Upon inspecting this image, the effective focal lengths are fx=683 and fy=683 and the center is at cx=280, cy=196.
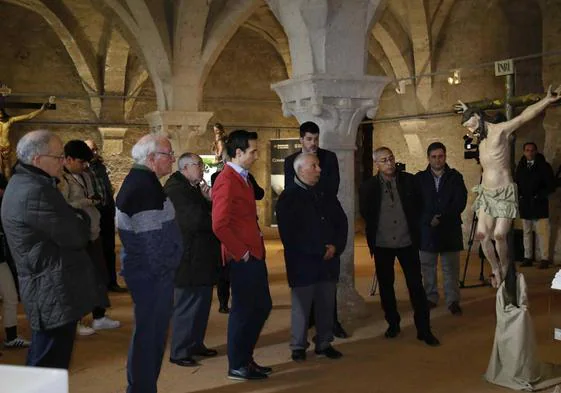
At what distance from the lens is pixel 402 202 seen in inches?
197

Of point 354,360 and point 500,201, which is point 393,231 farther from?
point 354,360

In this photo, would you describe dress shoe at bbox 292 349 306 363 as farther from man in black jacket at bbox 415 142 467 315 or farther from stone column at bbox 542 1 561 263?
stone column at bbox 542 1 561 263

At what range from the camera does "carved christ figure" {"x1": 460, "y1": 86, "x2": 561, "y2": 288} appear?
473 centimetres

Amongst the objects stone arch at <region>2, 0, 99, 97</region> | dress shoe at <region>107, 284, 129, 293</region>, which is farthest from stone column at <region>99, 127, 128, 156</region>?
dress shoe at <region>107, 284, 129, 293</region>

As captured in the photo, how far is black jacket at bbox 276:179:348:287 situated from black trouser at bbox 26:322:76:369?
1.66 metres

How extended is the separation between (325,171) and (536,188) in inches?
217

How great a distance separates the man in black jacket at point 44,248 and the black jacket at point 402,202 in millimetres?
2587

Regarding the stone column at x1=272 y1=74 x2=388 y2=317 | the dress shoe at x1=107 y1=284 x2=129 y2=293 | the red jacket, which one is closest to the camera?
the red jacket

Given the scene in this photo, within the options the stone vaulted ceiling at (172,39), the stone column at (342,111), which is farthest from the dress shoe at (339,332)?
the stone vaulted ceiling at (172,39)

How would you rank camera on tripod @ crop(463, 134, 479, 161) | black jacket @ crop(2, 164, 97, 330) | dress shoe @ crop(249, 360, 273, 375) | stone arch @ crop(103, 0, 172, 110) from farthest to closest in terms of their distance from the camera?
stone arch @ crop(103, 0, 172, 110), camera on tripod @ crop(463, 134, 479, 161), dress shoe @ crop(249, 360, 273, 375), black jacket @ crop(2, 164, 97, 330)

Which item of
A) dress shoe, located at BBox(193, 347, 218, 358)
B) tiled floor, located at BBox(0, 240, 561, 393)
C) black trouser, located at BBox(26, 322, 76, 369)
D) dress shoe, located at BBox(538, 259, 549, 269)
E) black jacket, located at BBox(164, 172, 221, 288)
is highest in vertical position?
black jacket, located at BBox(164, 172, 221, 288)

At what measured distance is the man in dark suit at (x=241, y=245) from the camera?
154 inches

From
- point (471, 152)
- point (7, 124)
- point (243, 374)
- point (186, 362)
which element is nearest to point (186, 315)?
point (186, 362)

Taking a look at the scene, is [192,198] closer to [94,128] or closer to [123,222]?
[123,222]
